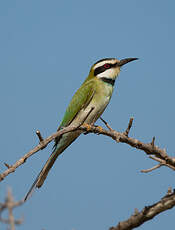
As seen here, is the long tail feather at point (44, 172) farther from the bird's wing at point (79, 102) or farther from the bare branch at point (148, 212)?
the bare branch at point (148, 212)

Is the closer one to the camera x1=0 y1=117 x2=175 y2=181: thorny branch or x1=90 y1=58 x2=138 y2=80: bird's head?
x1=0 y1=117 x2=175 y2=181: thorny branch

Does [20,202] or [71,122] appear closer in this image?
[20,202]

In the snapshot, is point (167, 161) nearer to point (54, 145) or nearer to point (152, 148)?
point (152, 148)

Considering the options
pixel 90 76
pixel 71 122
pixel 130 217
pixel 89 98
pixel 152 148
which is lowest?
pixel 130 217

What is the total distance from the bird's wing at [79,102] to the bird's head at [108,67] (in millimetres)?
346

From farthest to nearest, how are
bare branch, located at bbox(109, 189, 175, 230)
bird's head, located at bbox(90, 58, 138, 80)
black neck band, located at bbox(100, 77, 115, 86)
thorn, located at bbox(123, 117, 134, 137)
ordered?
bird's head, located at bbox(90, 58, 138, 80) → black neck band, located at bbox(100, 77, 115, 86) → thorn, located at bbox(123, 117, 134, 137) → bare branch, located at bbox(109, 189, 175, 230)

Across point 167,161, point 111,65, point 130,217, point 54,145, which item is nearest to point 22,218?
point 130,217

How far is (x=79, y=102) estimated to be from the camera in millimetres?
4730

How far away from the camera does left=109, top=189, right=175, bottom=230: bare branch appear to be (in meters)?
1.96

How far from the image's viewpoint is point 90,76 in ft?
17.8

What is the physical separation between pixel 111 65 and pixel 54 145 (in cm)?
168

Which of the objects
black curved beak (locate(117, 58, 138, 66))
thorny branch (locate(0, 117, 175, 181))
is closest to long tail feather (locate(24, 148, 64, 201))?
thorny branch (locate(0, 117, 175, 181))

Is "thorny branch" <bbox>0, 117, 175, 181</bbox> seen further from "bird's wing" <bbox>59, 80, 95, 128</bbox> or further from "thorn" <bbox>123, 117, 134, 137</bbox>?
"bird's wing" <bbox>59, 80, 95, 128</bbox>

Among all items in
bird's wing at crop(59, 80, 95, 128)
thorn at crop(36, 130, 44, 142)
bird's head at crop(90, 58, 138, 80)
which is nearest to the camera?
thorn at crop(36, 130, 44, 142)
